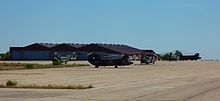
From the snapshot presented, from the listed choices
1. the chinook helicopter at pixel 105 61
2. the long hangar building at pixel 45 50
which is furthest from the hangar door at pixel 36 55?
the chinook helicopter at pixel 105 61

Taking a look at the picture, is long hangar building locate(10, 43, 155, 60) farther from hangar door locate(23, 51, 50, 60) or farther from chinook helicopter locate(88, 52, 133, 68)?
chinook helicopter locate(88, 52, 133, 68)

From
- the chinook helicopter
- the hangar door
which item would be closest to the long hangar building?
the hangar door

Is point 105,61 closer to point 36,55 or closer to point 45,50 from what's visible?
point 45,50

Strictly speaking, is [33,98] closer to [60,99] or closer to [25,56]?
[60,99]

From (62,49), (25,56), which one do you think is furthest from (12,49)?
(62,49)

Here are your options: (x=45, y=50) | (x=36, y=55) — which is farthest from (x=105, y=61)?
(x=36, y=55)

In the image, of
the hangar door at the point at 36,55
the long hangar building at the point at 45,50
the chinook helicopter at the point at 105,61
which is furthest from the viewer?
the hangar door at the point at 36,55

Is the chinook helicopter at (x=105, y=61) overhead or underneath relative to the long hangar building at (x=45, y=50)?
underneath

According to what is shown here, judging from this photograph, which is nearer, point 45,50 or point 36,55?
point 45,50

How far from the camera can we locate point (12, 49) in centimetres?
13250

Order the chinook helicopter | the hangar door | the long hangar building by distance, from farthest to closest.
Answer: the hangar door
the long hangar building
the chinook helicopter

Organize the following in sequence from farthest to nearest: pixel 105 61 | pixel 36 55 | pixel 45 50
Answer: pixel 36 55 → pixel 45 50 → pixel 105 61

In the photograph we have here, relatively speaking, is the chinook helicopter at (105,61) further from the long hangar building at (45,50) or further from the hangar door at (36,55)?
the hangar door at (36,55)

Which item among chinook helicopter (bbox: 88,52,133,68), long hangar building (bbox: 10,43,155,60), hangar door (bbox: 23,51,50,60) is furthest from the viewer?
hangar door (bbox: 23,51,50,60)
